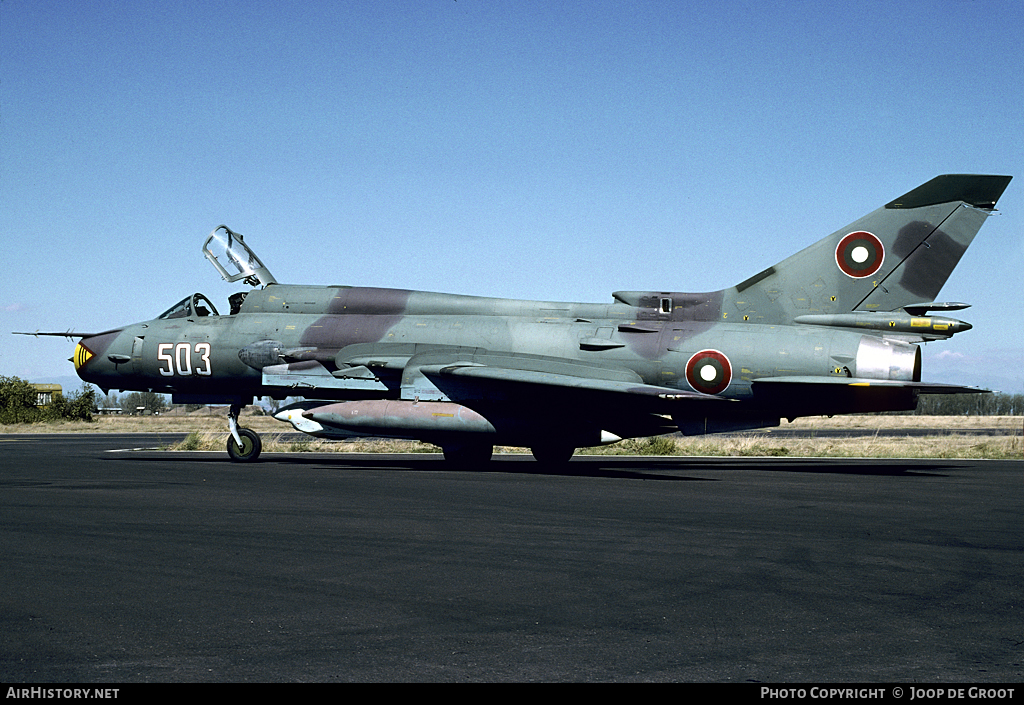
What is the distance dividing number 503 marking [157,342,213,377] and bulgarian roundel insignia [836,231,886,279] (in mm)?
14687

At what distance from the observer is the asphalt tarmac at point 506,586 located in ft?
14.9

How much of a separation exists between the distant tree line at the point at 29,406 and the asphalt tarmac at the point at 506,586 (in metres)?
50.4

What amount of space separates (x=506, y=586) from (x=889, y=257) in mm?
15079

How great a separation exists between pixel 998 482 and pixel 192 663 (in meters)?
15.6

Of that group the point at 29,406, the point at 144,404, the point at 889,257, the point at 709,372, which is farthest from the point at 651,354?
the point at 144,404

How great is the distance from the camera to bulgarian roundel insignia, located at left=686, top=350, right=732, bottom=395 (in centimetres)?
1873

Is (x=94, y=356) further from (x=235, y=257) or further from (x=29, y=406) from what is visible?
(x=29, y=406)

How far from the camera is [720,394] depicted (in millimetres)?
18797

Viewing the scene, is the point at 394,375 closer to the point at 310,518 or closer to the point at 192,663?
the point at 310,518

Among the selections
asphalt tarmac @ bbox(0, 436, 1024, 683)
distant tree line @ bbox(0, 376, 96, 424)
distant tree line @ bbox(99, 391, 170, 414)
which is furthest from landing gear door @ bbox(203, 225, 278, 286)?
distant tree line @ bbox(99, 391, 170, 414)

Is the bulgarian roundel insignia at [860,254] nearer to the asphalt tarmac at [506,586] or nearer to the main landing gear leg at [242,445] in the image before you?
the asphalt tarmac at [506,586]

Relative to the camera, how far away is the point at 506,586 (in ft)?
21.2

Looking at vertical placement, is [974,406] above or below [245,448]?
below

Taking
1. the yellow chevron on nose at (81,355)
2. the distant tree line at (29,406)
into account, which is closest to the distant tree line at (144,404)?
the distant tree line at (29,406)
